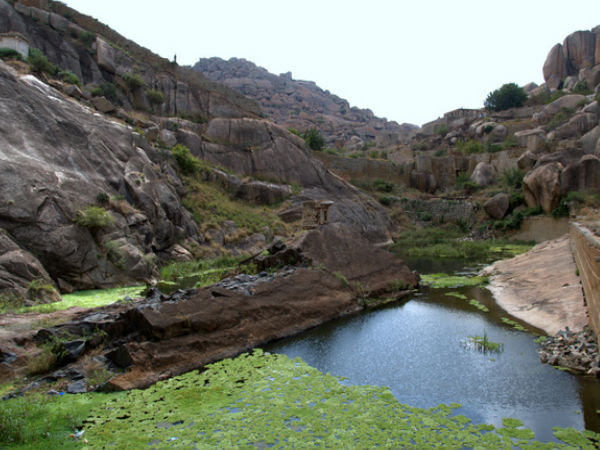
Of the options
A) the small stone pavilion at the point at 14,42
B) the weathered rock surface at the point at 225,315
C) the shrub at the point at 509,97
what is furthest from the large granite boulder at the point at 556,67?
the small stone pavilion at the point at 14,42

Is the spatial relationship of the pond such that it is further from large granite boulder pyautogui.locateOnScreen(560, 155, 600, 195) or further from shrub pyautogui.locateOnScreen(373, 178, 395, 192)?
shrub pyautogui.locateOnScreen(373, 178, 395, 192)

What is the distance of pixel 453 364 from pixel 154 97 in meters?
34.6

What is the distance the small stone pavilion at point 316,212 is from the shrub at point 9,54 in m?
19.0

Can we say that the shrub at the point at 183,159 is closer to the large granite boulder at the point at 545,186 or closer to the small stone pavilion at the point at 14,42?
the small stone pavilion at the point at 14,42

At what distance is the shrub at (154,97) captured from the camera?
3616cm

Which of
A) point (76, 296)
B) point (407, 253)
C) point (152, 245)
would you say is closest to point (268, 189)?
point (407, 253)

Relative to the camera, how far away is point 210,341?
31.7ft

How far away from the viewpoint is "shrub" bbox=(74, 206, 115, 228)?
52.5 feet

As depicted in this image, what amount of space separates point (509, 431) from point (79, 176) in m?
18.3

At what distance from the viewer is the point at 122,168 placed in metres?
21.3

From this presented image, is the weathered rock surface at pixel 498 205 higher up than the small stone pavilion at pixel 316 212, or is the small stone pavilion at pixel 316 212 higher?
the weathered rock surface at pixel 498 205

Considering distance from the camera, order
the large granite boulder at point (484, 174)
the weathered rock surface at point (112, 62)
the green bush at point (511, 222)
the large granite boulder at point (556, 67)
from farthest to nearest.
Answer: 1. the large granite boulder at point (556, 67)
2. the large granite boulder at point (484, 174)
3. the green bush at point (511, 222)
4. the weathered rock surface at point (112, 62)

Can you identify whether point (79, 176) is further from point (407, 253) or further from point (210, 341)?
point (407, 253)

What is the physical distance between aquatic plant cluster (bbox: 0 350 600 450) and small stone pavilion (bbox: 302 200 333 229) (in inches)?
514
